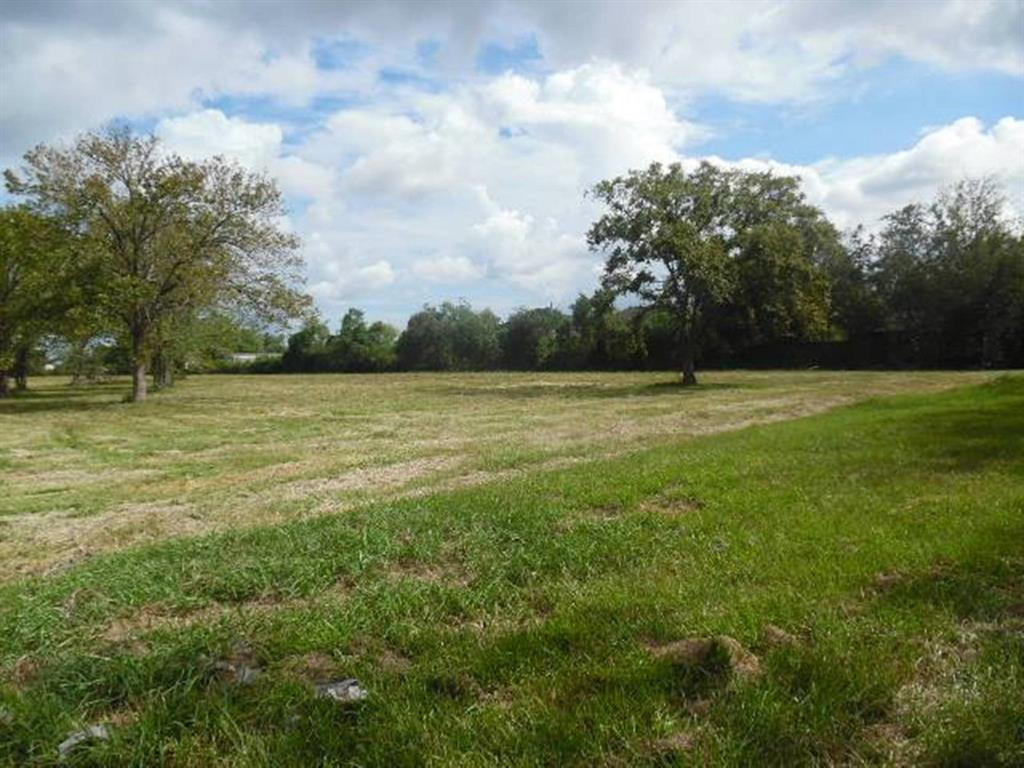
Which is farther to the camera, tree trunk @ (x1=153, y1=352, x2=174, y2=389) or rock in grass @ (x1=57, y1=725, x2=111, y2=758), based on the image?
tree trunk @ (x1=153, y1=352, x2=174, y2=389)

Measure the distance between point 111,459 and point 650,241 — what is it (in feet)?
83.6

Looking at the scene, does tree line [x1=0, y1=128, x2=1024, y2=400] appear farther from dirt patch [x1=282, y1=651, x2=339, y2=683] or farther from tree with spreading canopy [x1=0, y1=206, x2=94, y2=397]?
dirt patch [x1=282, y1=651, x2=339, y2=683]

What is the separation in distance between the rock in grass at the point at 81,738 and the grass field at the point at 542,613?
0.18ft

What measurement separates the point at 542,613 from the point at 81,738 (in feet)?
9.79

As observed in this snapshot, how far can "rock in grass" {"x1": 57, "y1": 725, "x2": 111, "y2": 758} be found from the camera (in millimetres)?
4043

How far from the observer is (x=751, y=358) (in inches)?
2552

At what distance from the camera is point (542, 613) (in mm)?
5891

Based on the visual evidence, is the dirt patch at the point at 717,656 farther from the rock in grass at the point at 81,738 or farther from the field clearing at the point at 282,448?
the field clearing at the point at 282,448

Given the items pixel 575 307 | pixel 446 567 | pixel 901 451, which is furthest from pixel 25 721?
pixel 575 307

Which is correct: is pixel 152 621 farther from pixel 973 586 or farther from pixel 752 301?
pixel 752 301

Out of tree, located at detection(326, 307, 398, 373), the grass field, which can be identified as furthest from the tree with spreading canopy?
tree, located at detection(326, 307, 398, 373)

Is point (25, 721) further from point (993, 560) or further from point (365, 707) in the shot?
point (993, 560)

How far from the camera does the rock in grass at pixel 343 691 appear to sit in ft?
14.7

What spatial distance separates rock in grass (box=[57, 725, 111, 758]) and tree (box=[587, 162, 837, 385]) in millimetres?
33795
